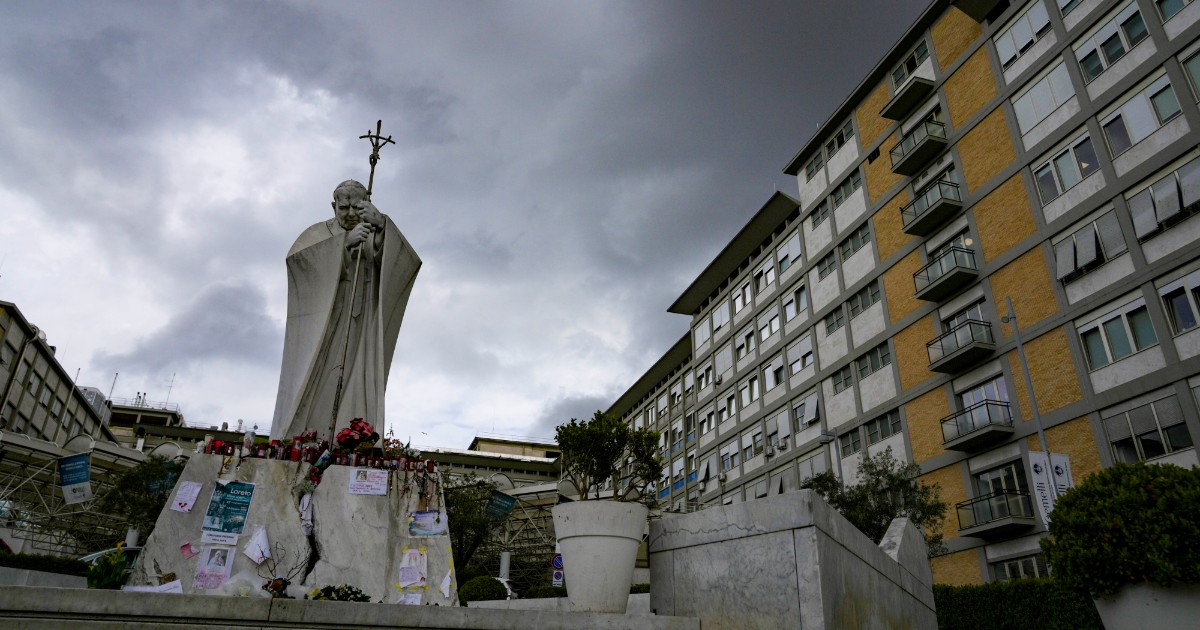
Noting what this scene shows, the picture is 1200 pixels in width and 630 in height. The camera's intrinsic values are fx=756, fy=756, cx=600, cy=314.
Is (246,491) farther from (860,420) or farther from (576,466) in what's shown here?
(860,420)

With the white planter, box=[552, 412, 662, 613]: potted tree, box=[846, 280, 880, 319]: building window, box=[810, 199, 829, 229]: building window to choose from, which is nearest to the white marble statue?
box=[552, 412, 662, 613]: potted tree

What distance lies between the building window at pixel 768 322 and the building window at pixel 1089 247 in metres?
19.1

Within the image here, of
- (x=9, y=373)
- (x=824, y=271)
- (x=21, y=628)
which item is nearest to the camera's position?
(x=21, y=628)

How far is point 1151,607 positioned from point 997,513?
20337 millimetres

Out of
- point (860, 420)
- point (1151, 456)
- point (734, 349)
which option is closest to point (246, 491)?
point (1151, 456)

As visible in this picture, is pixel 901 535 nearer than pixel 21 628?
No

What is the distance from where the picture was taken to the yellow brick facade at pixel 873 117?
1442 inches

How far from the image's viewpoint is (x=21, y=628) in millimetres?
4703

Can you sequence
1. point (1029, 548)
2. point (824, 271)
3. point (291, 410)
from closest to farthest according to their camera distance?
point (291, 410), point (1029, 548), point (824, 271)

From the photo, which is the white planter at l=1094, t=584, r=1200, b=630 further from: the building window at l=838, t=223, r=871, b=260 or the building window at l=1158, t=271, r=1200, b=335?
the building window at l=838, t=223, r=871, b=260

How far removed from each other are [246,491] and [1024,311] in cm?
2636

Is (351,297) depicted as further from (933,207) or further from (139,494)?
(933,207)

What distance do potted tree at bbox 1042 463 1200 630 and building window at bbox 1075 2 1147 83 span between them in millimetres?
22302

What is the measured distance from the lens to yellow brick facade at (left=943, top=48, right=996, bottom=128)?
1191 inches
